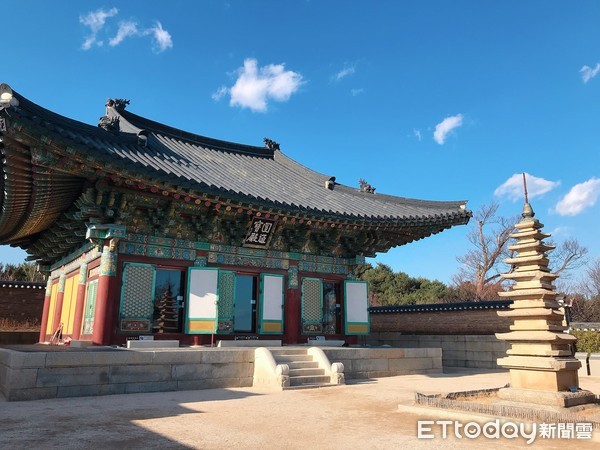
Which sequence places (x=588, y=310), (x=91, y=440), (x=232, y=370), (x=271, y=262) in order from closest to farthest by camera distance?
(x=91, y=440) → (x=232, y=370) → (x=271, y=262) → (x=588, y=310)

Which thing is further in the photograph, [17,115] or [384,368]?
[384,368]

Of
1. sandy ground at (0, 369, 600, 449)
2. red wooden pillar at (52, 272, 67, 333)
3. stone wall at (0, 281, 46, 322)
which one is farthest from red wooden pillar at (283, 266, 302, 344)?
stone wall at (0, 281, 46, 322)

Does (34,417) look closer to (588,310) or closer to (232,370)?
(232,370)

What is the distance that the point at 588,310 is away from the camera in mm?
37344

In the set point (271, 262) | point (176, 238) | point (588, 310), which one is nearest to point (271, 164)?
point (271, 262)

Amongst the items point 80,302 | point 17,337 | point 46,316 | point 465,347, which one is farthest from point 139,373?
point 17,337

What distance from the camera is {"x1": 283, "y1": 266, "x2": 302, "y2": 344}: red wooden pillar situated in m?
13.9

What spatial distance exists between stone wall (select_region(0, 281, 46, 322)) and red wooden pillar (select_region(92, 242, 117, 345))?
13342 mm

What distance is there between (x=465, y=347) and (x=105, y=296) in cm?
1340

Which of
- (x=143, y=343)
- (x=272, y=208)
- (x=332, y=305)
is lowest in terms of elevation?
(x=143, y=343)

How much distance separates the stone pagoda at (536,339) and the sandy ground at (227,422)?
2.06m

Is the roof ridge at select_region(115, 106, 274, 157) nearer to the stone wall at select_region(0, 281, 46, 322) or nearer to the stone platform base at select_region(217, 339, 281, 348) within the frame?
the stone platform base at select_region(217, 339, 281, 348)

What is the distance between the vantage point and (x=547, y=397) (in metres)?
7.19

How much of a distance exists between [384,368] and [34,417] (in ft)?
29.2
